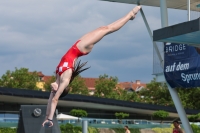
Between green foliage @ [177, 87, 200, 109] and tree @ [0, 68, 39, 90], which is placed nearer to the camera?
green foliage @ [177, 87, 200, 109]

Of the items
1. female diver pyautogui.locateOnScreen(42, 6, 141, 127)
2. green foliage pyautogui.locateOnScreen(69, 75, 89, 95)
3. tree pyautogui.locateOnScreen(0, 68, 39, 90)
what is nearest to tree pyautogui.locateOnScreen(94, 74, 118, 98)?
green foliage pyautogui.locateOnScreen(69, 75, 89, 95)

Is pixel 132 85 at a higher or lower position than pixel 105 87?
higher

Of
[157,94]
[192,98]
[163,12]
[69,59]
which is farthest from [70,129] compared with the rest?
[157,94]

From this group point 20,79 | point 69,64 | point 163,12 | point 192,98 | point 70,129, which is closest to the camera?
point 69,64

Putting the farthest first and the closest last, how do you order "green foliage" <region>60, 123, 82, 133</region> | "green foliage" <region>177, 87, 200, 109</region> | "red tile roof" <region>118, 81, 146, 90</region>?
1. "red tile roof" <region>118, 81, 146, 90</region>
2. "green foliage" <region>177, 87, 200, 109</region>
3. "green foliage" <region>60, 123, 82, 133</region>

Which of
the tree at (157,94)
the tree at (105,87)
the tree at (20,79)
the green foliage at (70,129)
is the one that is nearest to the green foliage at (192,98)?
the tree at (157,94)

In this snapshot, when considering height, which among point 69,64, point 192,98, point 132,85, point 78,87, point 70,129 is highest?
point 132,85

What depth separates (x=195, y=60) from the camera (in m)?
19.6

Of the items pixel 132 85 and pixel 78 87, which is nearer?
pixel 78 87

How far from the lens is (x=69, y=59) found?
240 inches

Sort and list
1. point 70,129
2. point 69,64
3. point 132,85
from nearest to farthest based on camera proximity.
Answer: point 69,64 → point 70,129 → point 132,85

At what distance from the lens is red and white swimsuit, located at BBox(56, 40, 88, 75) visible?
6.06 m

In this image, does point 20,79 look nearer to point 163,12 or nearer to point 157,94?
point 157,94

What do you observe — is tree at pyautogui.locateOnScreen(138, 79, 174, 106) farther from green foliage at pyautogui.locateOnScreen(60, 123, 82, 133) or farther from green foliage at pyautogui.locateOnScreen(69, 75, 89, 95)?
green foliage at pyautogui.locateOnScreen(60, 123, 82, 133)
